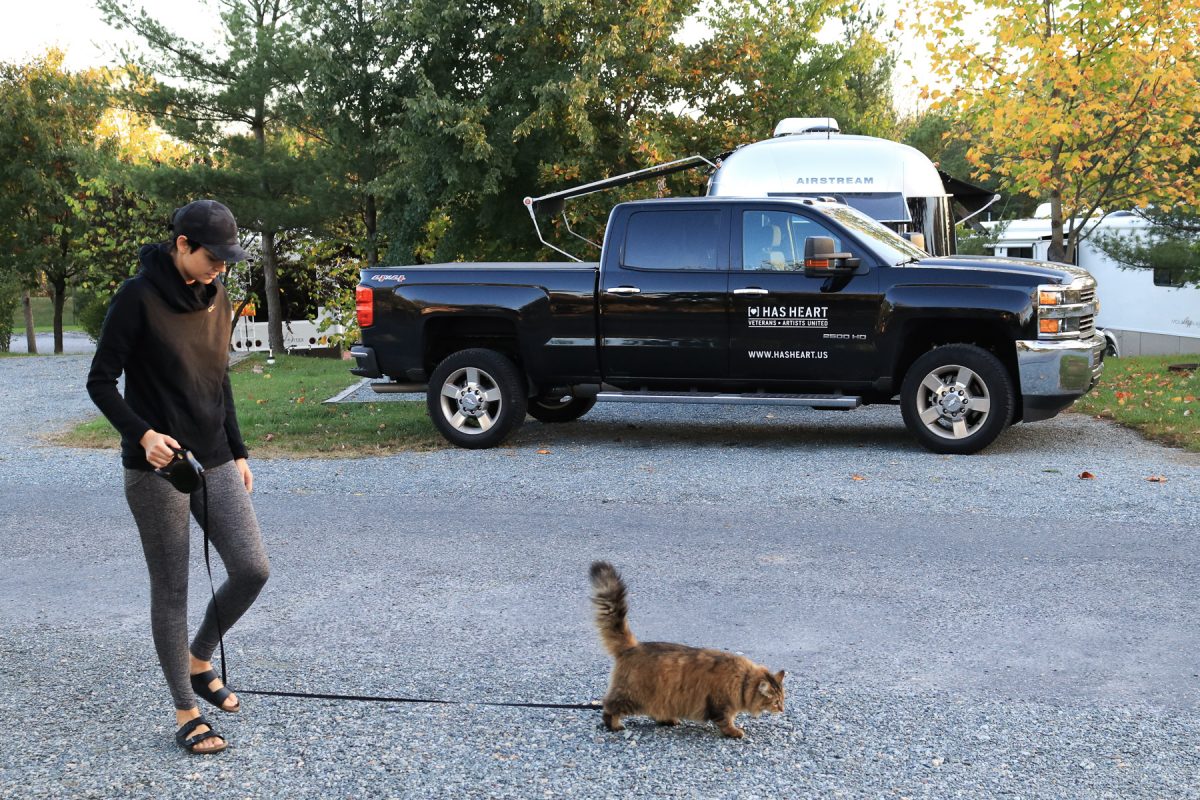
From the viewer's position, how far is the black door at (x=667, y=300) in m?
10.0

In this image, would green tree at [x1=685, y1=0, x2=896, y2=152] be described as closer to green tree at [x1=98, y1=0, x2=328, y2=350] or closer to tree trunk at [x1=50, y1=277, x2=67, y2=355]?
green tree at [x1=98, y1=0, x2=328, y2=350]

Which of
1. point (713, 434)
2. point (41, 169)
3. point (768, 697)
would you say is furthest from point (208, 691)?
point (41, 169)

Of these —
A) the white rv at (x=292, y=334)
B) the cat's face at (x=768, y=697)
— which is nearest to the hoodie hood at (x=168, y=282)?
the cat's face at (x=768, y=697)

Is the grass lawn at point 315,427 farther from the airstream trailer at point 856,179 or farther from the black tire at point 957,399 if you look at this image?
the airstream trailer at point 856,179

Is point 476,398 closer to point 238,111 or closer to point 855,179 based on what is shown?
point 855,179

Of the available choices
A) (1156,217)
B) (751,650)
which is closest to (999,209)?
(1156,217)

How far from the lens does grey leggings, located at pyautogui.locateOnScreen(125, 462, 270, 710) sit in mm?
3773

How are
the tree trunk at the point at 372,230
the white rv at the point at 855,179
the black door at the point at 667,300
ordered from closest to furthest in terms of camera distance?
1. the black door at the point at 667,300
2. the white rv at the point at 855,179
3. the tree trunk at the point at 372,230

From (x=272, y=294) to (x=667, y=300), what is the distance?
18.0m

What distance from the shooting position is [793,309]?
9836 mm

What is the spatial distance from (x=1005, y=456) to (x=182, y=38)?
800 inches

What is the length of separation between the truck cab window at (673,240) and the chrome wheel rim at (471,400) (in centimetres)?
159

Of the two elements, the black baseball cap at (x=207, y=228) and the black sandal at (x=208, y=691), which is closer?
the black baseball cap at (x=207, y=228)

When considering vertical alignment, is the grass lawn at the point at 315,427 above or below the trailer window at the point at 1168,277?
below
